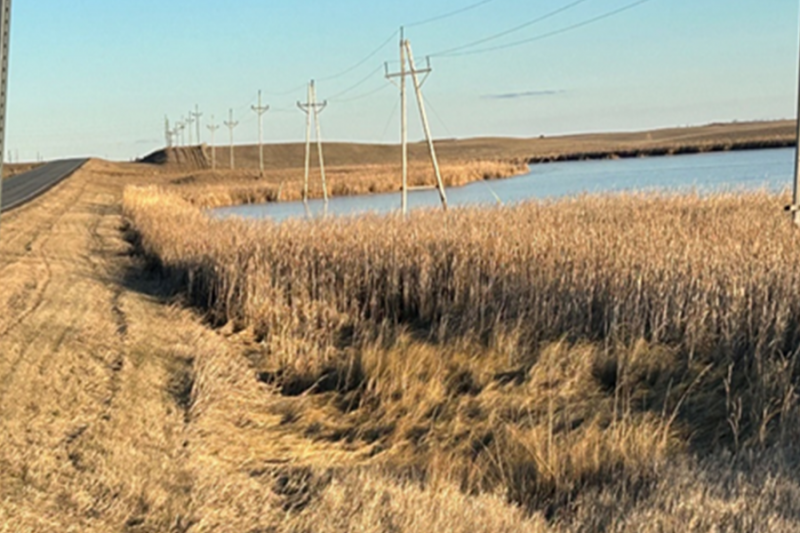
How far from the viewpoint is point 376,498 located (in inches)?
213

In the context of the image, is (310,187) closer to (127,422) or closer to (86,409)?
(86,409)

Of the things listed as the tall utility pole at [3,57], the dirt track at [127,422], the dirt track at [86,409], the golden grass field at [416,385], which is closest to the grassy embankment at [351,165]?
the dirt track at [86,409]

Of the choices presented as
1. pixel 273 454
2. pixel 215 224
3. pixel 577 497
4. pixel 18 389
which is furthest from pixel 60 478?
pixel 215 224

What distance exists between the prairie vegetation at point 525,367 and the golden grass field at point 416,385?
0.03 meters

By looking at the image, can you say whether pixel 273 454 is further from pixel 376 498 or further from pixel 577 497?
pixel 577 497

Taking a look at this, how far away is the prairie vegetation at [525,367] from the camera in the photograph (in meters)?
5.55

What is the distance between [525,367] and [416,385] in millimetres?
1083

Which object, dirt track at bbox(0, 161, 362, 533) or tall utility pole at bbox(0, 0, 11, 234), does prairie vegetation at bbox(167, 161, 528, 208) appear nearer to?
dirt track at bbox(0, 161, 362, 533)

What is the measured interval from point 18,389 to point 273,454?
236 cm

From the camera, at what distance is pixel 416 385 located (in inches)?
333

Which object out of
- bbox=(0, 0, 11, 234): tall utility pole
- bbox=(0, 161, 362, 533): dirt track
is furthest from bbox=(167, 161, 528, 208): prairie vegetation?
bbox=(0, 0, 11, 234): tall utility pole

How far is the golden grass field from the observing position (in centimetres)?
540

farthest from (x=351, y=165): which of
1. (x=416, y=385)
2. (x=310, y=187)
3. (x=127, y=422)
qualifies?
(x=127, y=422)

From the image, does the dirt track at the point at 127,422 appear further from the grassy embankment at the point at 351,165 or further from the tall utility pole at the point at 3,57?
the grassy embankment at the point at 351,165
